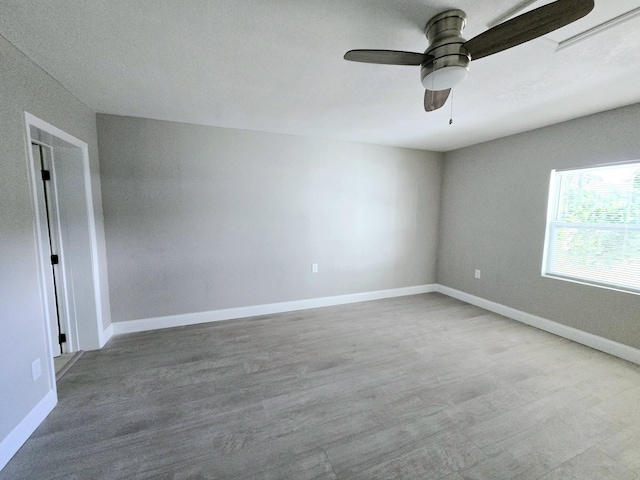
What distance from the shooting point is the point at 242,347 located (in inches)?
108

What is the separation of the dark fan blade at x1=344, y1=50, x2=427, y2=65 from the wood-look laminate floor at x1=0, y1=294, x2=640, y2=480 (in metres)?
2.21

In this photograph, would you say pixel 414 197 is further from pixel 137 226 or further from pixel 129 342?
pixel 129 342

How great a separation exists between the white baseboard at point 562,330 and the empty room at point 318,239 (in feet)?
0.08

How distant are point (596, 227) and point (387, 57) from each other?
3124 millimetres

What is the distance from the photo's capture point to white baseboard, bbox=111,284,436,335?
3084 mm

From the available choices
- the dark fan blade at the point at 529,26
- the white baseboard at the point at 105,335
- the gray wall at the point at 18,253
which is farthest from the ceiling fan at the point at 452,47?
the white baseboard at the point at 105,335

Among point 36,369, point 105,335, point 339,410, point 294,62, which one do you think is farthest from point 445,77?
point 105,335

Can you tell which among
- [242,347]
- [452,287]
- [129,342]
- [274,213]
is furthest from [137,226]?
[452,287]

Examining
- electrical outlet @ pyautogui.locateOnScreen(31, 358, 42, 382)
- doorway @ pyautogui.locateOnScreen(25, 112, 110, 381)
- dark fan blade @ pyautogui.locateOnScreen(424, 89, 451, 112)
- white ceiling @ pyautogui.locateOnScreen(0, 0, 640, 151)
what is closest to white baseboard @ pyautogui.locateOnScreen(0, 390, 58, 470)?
electrical outlet @ pyautogui.locateOnScreen(31, 358, 42, 382)

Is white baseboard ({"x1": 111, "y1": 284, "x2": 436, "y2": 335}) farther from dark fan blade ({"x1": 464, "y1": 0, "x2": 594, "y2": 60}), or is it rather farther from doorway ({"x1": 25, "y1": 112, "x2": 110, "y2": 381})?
dark fan blade ({"x1": 464, "y1": 0, "x2": 594, "y2": 60})

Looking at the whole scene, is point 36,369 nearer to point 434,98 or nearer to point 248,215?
point 248,215

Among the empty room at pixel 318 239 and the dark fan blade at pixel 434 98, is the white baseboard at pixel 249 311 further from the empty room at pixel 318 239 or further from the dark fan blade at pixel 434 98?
the dark fan blade at pixel 434 98

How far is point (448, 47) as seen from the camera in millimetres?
1376

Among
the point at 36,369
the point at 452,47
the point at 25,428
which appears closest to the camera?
the point at 452,47
